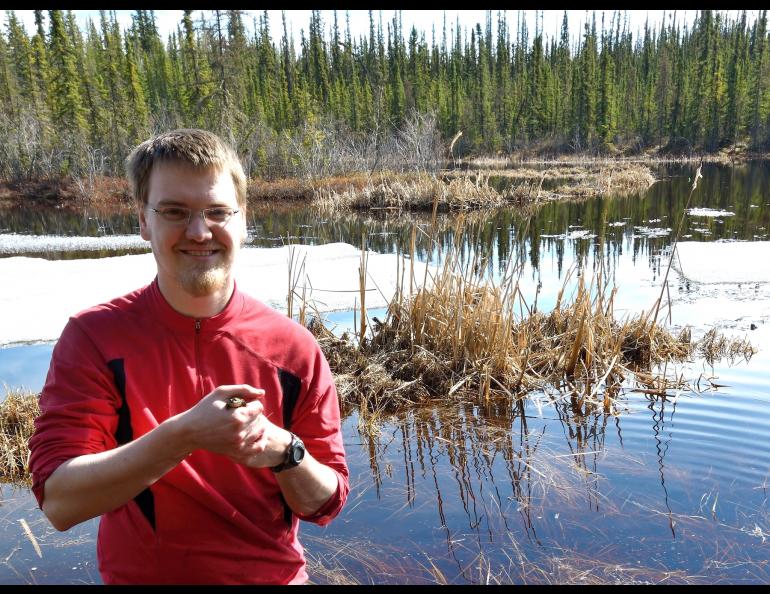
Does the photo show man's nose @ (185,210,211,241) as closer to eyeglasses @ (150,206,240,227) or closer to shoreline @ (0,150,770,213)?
eyeglasses @ (150,206,240,227)

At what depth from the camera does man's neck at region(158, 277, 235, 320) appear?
160 centimetres

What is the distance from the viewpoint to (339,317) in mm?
6789

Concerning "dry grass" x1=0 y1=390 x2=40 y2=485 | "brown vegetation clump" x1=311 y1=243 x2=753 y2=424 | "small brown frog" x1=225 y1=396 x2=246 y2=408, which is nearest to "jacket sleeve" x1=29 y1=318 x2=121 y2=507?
"small brown frog" x1=225 y1=396 x2=246 y2=408

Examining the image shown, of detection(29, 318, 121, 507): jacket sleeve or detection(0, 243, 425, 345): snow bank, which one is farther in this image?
detection(0, 243, 425, 345): snow bank

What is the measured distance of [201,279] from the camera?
1.58 m

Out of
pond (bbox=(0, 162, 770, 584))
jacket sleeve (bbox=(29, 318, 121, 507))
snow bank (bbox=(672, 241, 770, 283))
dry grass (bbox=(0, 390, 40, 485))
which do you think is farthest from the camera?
snow bank (bbox=(672, 241, 770, 283))

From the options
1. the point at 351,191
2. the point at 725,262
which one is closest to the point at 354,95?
the point at 351,191

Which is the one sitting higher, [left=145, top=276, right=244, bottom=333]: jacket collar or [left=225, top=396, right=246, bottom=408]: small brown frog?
[left=145, top=276, right=244, bottom=333]: jacket collar

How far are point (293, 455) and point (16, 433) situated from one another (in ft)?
10.1

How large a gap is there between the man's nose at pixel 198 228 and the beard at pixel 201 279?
77mm

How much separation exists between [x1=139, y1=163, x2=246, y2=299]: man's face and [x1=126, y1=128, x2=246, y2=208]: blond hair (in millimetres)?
20

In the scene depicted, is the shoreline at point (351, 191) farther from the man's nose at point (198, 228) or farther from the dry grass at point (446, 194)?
the man's nose at point (198, 228)

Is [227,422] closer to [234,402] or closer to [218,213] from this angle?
[234,402]

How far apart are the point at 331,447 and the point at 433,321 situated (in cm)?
346
